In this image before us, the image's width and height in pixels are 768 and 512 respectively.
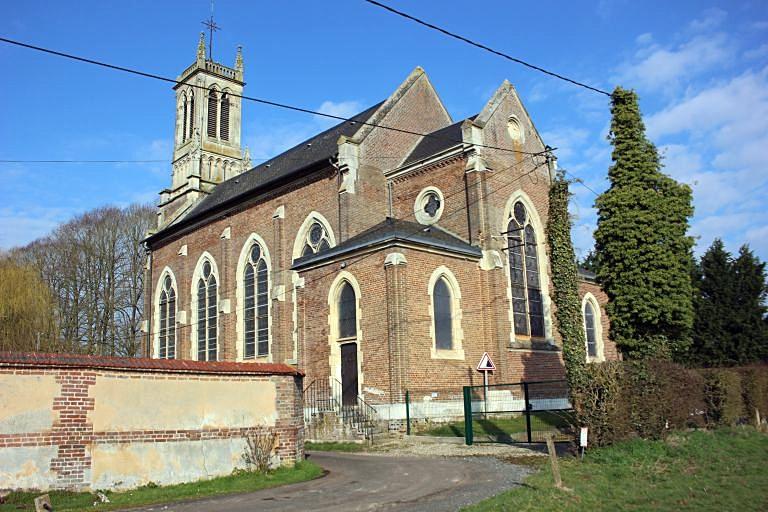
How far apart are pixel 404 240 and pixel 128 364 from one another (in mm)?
10897

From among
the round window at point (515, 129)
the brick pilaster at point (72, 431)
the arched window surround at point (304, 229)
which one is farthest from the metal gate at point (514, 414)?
the arched window surround at point (304, 229)

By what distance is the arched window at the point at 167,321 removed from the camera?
37.2 m

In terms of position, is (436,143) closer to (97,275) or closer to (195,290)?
(195,290)

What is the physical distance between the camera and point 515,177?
25281 millimetres

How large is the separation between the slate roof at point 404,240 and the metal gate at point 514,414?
4.80m

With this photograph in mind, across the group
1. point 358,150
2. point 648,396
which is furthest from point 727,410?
point 358,150

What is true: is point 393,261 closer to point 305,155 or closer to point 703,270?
point 305,155

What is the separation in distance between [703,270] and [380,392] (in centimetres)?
1950

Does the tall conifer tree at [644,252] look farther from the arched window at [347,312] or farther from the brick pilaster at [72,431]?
the brick pilaster at [72,431]

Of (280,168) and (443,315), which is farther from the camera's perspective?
(280,168)

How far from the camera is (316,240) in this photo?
2758cm

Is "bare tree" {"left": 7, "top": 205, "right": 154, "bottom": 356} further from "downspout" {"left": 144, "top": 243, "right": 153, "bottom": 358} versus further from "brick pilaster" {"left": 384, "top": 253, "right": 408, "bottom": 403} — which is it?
"brick pilaster" {"left": 384, "top": 253, "right": 408, "bottom": 403}

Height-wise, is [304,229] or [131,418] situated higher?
[304,229]

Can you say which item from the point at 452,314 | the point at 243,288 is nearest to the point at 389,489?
the point at 452,314
